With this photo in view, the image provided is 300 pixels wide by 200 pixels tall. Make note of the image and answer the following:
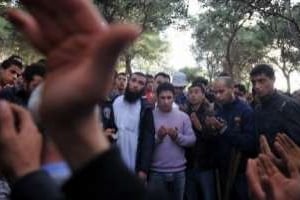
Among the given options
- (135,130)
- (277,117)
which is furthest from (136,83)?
(277,117)

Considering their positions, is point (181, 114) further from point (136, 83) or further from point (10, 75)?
point (10, 75)

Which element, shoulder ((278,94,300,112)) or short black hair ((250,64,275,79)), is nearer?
shoulder ((278,94,300,112))

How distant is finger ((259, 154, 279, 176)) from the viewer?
193 cm

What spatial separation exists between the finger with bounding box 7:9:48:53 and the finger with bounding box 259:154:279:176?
107 cm

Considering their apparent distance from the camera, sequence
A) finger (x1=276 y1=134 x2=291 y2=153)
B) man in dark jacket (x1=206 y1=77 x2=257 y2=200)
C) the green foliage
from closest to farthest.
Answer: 1. finger (x1=276 y1=134 x2=291 y2=153)
2. man in dark jacket (x1=206 y1=77 x2=257 y2=200)
3. the green foliage

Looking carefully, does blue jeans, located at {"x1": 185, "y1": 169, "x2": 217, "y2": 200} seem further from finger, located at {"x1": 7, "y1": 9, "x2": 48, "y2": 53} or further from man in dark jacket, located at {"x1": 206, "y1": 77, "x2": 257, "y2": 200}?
finger, located at {"x1": 7, "y1": 9, "x2": 48, "y2": 53}

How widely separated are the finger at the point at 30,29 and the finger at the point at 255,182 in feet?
3.44

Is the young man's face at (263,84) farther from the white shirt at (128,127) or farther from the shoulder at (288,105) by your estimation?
the white shirt at (128,127)

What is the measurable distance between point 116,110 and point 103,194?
5.61 m

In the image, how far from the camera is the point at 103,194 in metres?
0.94

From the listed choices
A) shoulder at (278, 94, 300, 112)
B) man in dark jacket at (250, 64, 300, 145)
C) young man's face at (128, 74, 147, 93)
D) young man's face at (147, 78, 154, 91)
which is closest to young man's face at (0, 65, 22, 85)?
young man's face at (128, 74, 147, 93)

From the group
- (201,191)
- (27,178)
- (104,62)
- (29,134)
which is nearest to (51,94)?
(104,62)

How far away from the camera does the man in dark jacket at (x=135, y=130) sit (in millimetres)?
6408

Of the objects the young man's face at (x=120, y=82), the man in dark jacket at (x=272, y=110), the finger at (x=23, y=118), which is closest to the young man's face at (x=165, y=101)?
the man in dark jacket at (x=272, y=110)
